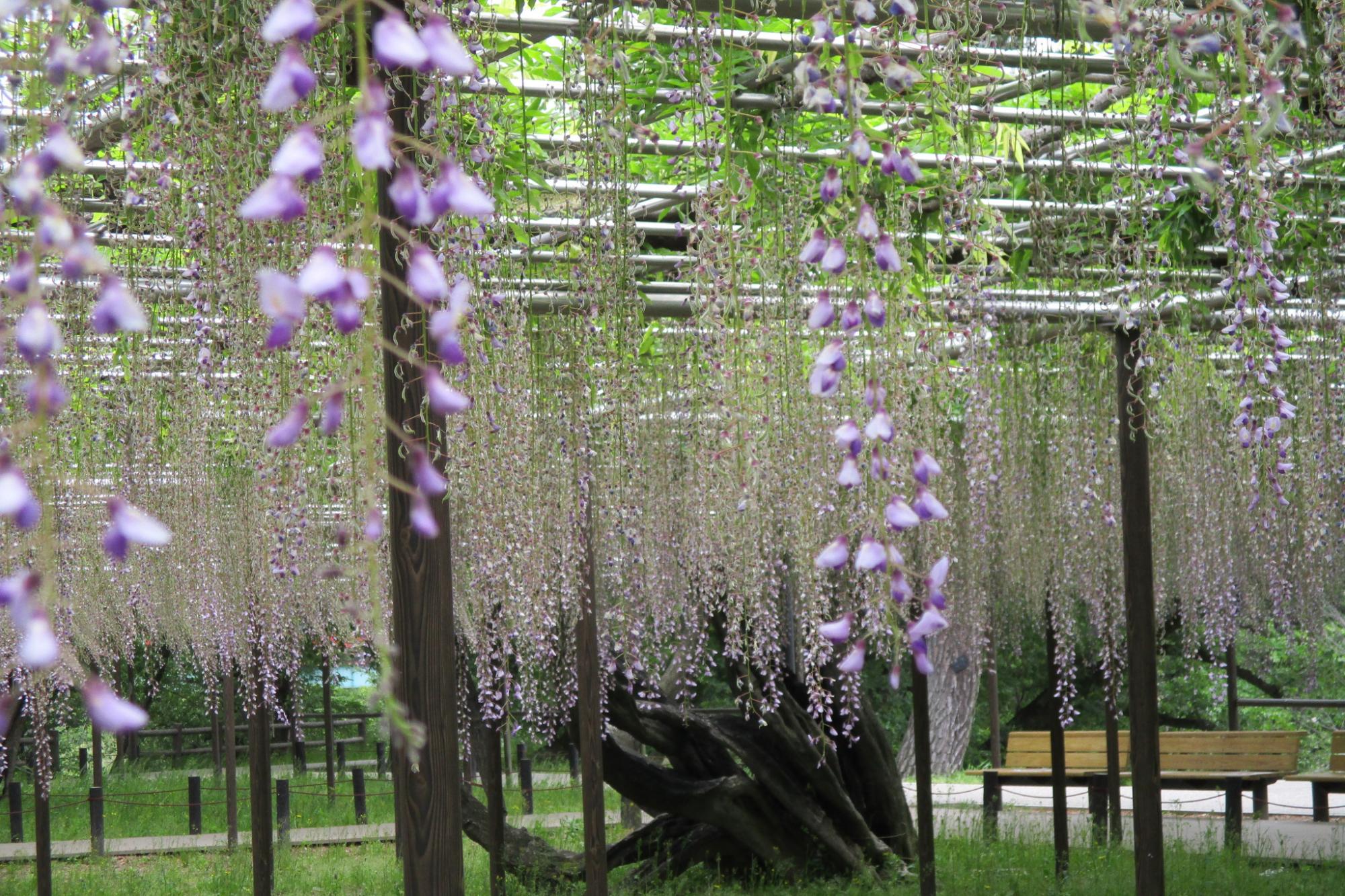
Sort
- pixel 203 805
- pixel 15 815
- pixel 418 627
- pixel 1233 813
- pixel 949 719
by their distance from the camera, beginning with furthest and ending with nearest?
pixel 949 719, pixel 203 805, pixel 15 815, pixel 1233 813, pixel 418 627

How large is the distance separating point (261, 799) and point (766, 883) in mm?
2753

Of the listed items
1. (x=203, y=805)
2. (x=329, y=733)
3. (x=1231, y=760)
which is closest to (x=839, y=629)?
(x=1231, y=760)

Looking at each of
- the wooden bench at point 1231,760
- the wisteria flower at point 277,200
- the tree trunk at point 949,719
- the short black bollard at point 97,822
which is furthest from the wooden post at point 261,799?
the tree trunk at point 949,719

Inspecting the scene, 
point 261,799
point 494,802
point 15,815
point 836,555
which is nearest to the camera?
point 836,555

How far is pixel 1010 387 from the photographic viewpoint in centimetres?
716

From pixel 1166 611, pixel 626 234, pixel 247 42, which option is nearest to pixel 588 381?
pixel 626 234

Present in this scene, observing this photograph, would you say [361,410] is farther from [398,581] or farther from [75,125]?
[75,125]

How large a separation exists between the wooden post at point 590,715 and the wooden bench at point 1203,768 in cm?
478

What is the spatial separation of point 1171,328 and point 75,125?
209 inches

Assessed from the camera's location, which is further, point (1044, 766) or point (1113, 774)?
point (1044, 766)

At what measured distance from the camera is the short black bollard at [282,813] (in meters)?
10.1

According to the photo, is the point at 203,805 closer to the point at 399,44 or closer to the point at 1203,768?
the point at 1203,768

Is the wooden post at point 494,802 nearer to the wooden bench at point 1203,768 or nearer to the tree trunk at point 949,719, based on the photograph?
the wooden bench at point 1203,768

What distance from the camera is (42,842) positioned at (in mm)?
6621
